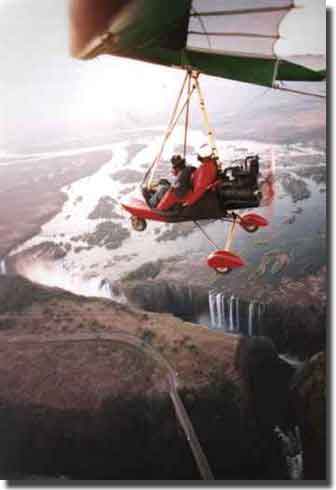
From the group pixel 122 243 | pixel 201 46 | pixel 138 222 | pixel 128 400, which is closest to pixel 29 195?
pixel 122 243

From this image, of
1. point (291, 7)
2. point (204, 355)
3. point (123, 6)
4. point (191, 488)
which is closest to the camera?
point (123, 6)

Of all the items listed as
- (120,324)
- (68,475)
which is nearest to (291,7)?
(120,324)

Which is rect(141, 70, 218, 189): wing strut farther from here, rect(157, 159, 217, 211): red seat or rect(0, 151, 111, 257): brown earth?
rect(0, 151, 111, 257): brown earth

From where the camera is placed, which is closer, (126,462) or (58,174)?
(126,462)

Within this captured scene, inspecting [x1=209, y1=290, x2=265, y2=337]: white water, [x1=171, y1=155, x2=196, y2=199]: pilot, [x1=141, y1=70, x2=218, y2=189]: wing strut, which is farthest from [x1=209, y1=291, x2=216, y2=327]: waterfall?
[x1=171, y1=155, x2=196, y2=199]: pilot

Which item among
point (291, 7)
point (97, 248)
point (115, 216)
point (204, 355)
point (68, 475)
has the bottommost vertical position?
point (68, 475)

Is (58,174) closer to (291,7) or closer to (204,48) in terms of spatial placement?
(204,48)
